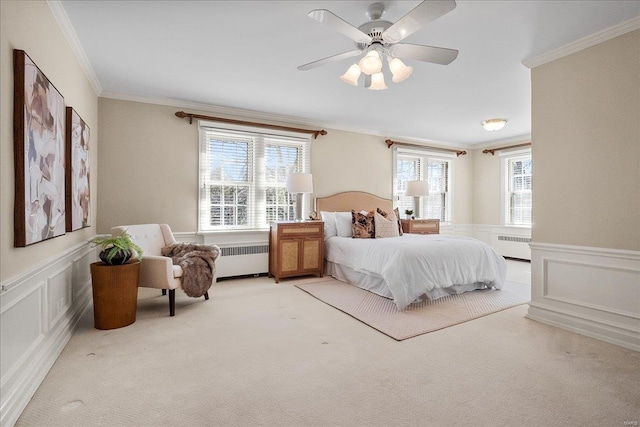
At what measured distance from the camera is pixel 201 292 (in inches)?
134

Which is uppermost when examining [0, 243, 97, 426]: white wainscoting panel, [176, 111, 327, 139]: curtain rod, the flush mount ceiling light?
the flush mount ceiling light

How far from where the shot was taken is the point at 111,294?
2.83 m

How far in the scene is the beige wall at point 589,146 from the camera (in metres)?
2.53

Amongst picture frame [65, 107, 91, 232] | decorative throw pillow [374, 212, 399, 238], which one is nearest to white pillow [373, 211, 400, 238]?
decorative throw pillow [374, 212, 399, 238]

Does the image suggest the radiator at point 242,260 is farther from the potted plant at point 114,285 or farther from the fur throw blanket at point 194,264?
the potted plant at point 114,285

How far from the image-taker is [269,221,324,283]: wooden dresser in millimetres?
4617

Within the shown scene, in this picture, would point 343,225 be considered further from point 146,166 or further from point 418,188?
point 146,166

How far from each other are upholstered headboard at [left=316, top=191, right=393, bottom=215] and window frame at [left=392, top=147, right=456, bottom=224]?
0.43 meters

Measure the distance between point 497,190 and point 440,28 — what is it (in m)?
5.29

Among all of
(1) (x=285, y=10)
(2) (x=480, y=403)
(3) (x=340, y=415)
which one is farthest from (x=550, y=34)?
(3) (x=340, y=415)

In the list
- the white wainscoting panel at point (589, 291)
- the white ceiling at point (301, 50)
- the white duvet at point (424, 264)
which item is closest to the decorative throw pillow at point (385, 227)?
the white duvet at point (424, 264)

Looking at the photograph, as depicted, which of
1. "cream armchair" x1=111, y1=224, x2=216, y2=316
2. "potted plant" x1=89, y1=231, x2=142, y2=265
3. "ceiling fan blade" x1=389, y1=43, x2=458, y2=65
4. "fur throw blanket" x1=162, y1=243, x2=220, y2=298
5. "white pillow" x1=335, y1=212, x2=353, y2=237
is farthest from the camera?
"white pillow" x1=335, y1=212, x2=353, y2=237

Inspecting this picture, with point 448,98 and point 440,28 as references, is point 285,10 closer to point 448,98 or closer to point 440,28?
point 440,28

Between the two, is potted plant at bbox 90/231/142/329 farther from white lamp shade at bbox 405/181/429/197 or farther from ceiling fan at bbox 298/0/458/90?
white lamp shade at bbox 405/181/429/197
